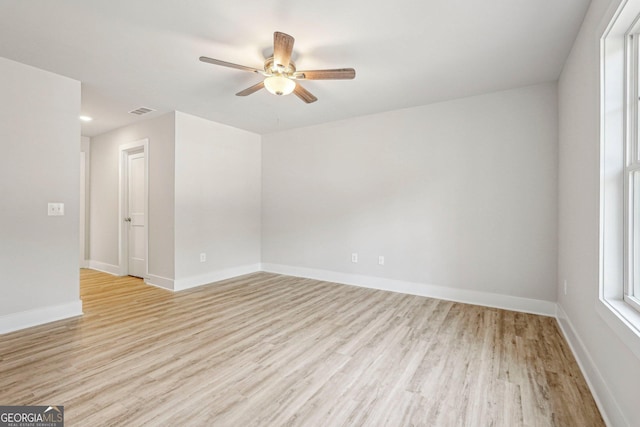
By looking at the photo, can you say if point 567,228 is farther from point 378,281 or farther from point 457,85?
point 378,281

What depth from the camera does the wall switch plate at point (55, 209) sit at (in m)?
3.02

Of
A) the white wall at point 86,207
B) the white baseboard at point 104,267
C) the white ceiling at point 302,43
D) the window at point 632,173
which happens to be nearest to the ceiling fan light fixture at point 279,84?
the white ceiling at point 302,43

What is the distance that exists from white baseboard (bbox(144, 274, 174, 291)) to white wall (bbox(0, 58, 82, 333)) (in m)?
1.11

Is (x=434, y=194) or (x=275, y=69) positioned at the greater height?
(x=275, y=69)

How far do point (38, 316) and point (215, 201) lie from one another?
2479mm

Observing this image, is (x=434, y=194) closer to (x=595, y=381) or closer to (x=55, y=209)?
(x=595, y=381)

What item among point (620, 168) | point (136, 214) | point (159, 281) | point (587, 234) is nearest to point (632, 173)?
point (620, 168)

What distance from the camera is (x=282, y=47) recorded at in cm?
223

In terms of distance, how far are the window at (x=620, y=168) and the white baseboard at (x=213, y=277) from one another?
4.45 meters

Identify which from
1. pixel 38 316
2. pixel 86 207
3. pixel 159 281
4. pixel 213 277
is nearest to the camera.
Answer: pixel 38 316

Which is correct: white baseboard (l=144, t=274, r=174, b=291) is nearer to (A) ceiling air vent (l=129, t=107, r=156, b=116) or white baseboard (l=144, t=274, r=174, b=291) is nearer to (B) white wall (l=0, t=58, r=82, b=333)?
(B) white wall (l=0, t=58, r=82, b=333)

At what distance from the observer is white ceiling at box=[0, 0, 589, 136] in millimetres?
2051

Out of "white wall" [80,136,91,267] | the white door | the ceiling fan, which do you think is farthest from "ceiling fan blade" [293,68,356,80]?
"white wall" [80,136,91,267]

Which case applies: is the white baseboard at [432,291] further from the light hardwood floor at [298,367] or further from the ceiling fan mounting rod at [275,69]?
the ceiling fan mounting rod at [275,69]
